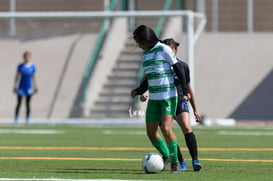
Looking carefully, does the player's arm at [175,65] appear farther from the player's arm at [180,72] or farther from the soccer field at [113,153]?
the soccer field at [113,153]

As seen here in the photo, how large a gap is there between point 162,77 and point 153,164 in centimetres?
117

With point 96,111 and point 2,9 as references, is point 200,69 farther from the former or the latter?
point 2,9

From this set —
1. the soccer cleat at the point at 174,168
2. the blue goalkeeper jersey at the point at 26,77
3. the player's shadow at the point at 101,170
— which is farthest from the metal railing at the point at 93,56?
the soccer cleat at the point at 174,168

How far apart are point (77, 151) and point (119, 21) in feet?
48.7

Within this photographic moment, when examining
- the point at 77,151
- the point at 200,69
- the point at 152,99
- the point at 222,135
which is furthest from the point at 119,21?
the point at 152,99

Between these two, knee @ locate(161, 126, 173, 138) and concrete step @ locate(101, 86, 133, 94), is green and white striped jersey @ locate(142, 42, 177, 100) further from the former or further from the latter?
concrete step @ locate(101, 86, 133, 94)

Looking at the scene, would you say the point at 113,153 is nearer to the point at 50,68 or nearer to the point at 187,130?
the point at 187,130

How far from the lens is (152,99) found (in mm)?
14383

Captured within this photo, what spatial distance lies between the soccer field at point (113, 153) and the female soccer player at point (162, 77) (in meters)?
0.57

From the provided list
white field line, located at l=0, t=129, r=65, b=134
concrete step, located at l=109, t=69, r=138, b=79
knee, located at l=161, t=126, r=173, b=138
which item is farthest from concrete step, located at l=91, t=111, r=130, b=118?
knee, located at l=161, t=126, r=173, b=138

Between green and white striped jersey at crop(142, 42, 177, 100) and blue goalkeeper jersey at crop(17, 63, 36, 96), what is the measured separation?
57.1ft

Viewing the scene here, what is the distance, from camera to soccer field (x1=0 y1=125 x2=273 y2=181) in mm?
14172

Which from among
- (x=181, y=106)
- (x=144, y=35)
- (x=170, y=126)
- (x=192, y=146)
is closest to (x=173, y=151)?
(x=170, y=126)

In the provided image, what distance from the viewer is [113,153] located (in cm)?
1891
